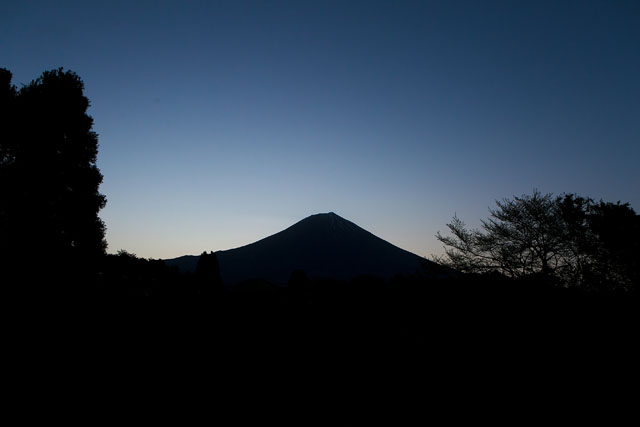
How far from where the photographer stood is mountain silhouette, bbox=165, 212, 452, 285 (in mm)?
90000

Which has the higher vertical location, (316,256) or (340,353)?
(316,256)

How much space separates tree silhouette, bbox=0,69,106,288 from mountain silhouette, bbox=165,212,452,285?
227 feet

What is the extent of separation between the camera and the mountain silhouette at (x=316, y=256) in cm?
9000

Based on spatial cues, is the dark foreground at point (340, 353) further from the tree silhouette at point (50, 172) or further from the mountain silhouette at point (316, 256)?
the mountain silhouette at point (316, 256)

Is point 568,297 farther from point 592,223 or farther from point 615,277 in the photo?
point 592,223

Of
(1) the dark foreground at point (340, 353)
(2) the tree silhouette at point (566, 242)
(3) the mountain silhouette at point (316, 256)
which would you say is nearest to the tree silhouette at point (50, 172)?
(1) the dark foreground at point (340, 353)

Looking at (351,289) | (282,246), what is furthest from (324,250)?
(351,289)

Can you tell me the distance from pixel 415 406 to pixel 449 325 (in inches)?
94.6

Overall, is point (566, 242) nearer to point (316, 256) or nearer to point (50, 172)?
point (50, 172)

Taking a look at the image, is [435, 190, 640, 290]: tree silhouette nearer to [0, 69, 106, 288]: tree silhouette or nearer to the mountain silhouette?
[0, 69, 106, 288]: tree silhouette

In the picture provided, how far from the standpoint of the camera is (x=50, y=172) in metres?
13.9

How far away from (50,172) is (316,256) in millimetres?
88188

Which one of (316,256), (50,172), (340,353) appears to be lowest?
(340,353)

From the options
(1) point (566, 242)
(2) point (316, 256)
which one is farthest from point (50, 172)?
(2) point (316, 256)
